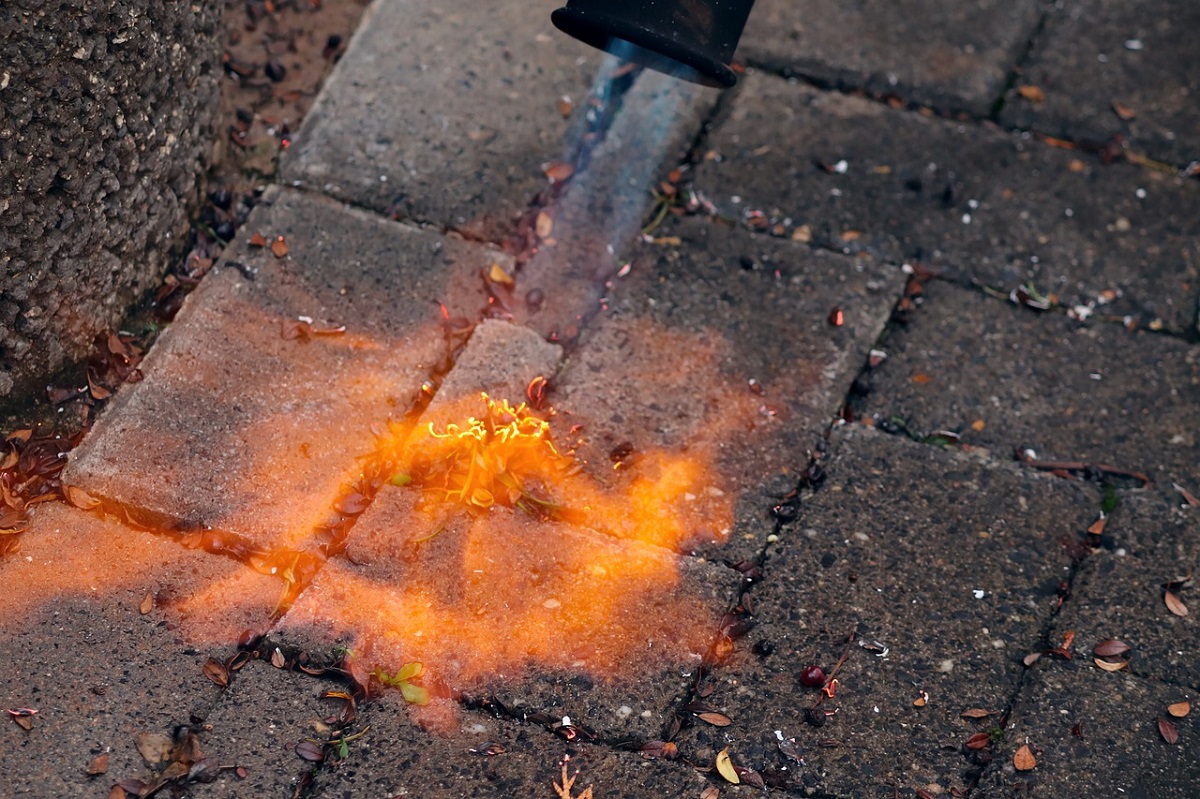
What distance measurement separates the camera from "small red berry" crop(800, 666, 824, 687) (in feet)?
9.13

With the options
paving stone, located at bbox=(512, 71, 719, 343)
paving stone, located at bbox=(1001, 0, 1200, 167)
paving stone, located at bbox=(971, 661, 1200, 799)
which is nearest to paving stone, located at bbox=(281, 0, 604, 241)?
paving stone, located at bbox=(512, 71, 719, 343)

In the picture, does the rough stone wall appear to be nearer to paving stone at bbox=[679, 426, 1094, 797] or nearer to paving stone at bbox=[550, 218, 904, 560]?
paving stone at bbox=[550, 218, 904, 560]

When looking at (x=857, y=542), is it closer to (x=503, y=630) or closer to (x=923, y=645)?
(x=923, y=645)

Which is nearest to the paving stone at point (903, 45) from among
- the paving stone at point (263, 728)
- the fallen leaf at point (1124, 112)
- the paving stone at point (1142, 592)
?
the fallen leaf at point (1124, 112)

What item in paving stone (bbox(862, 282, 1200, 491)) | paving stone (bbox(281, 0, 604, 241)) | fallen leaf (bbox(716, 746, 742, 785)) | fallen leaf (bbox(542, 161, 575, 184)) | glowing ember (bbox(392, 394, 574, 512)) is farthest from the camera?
fallen leaf (bbox(542, 161, 575, 184))

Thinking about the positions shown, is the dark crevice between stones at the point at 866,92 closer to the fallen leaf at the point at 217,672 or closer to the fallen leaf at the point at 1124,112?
the fallen leaf at the point at 1124,112

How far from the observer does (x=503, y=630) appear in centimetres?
280

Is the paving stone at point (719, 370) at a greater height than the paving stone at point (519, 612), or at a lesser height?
greater

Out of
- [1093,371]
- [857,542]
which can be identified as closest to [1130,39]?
[1093,371]

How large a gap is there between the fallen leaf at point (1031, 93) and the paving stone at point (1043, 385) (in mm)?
954

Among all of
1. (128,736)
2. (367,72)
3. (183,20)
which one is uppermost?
(183,20)

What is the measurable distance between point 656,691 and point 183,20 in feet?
6.68

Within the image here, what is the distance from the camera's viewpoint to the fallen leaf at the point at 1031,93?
421cm

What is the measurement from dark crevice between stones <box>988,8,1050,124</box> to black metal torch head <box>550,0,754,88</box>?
4.60 feet
